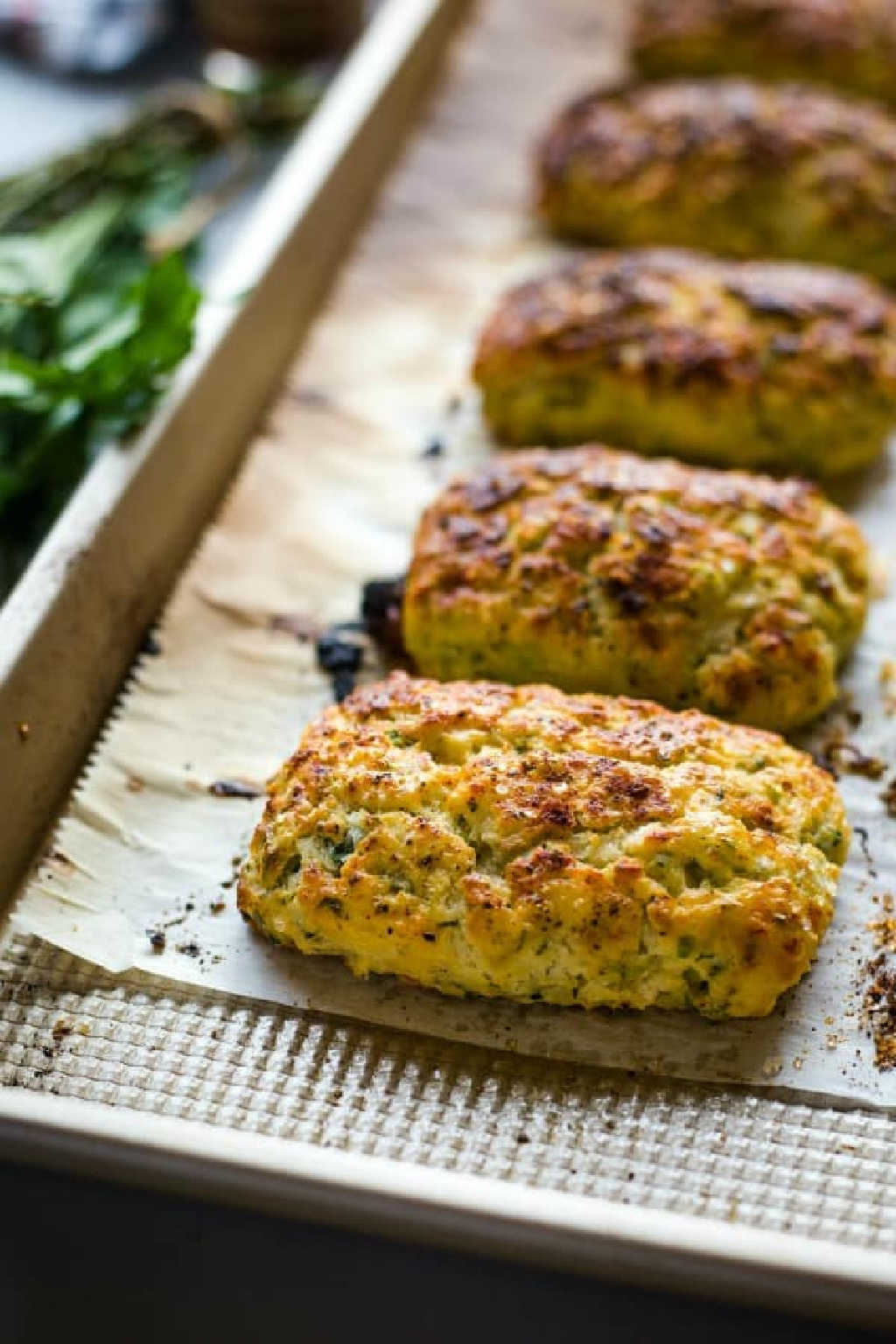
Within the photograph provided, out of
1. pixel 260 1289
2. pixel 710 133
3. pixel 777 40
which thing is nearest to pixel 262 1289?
pixel 260 1289

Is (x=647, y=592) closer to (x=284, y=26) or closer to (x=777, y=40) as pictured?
(x=777, y=40)

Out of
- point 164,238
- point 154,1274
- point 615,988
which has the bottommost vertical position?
point 154,1274

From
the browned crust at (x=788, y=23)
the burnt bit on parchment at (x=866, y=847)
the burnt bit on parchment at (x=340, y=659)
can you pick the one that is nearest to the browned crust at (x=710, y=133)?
the browned crust at (x=788, y=23)

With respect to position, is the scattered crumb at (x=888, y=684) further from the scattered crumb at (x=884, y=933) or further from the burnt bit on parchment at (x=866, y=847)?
the scattered crumb at (x=884, y=933)

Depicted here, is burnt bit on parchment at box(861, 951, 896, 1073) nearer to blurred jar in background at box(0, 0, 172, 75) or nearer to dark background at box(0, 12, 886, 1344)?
dark background at box(0, 12, 886, 1344)

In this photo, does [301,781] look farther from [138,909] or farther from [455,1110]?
[455,1110]

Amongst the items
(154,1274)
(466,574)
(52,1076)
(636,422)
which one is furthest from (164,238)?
(154,1274)
